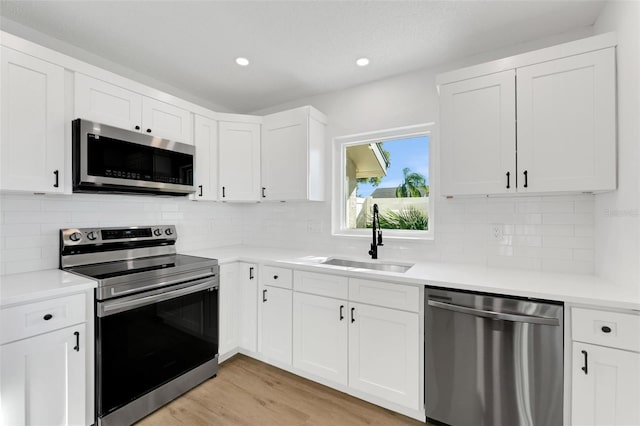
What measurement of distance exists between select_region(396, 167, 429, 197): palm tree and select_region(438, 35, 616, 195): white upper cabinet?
21.4 inches

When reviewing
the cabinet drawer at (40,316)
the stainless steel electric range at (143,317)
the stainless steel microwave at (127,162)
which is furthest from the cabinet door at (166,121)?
the cabinet drawer at (40,316)

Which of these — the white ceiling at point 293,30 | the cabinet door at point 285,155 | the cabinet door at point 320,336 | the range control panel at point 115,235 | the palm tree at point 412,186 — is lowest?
the cabinet door at point 320,336

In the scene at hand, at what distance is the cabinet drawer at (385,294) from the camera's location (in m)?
1.86

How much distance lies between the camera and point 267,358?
2525 mm

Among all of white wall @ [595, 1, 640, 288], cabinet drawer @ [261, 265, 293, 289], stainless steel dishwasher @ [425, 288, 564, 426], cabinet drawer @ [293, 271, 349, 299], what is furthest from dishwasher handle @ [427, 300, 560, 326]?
cabinet drawer @ [261, 265, 293, 289]

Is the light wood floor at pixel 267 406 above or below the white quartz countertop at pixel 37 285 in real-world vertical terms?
below

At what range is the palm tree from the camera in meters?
2.64

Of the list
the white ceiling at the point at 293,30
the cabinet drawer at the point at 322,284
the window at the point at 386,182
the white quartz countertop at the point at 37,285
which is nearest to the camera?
the white quartz countertop at the point at 37,285

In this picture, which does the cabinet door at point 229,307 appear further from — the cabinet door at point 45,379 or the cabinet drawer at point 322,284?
the cabinet door at point 45,379

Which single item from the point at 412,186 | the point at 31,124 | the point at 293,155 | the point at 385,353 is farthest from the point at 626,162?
the point at 31,124

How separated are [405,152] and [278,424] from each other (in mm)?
2415

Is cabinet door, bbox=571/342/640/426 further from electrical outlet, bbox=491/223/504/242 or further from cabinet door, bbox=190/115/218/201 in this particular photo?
cabinet door, bbox=190/115/218/201

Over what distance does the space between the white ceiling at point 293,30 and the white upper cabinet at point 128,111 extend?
385 millimetres

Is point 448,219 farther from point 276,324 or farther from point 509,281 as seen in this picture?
point 276,324
